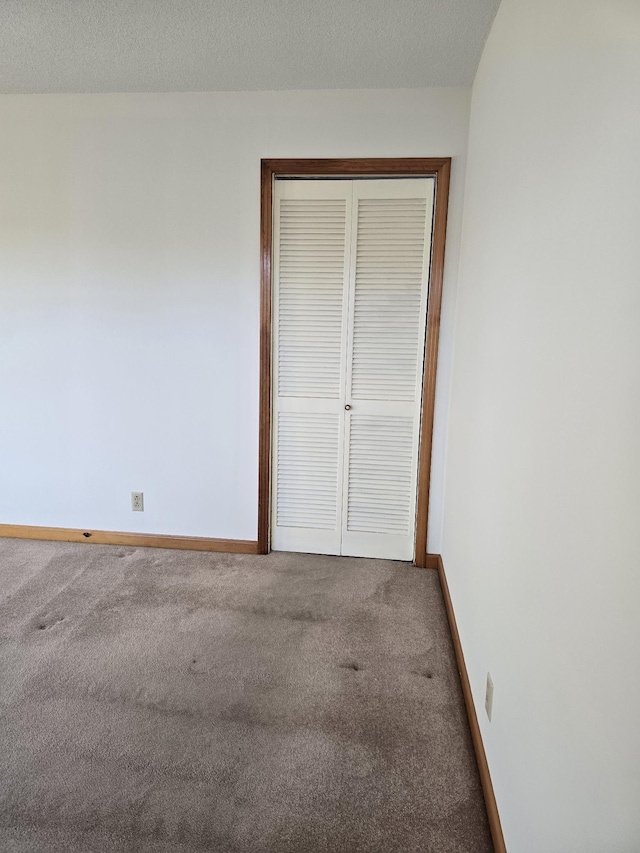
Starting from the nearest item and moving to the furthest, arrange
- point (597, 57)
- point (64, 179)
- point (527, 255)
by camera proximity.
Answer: point (597, 57) < point (527, 255) < point (64, 179)

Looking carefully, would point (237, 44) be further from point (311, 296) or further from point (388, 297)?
point (388, 297)

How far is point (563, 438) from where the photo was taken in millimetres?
960

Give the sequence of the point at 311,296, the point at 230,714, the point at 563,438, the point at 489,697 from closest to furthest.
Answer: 1. the point at 563,438
2. the point at 489,697
3. the point at 230,714
4. the point at 311,296

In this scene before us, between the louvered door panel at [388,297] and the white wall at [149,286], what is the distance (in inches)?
7.1

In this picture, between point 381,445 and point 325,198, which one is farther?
point 381,445

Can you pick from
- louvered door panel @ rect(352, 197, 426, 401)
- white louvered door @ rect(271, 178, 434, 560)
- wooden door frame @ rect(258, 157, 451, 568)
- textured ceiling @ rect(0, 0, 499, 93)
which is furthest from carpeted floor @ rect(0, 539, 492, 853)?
textured ceiling @ rect(0, 0, 499, 93)

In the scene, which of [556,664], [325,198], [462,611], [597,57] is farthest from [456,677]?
[325,198]

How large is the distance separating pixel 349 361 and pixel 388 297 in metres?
0.39

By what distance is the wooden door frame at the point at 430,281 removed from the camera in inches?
102

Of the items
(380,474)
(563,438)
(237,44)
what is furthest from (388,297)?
(563,438)

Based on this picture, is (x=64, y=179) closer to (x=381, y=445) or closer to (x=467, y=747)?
(x=381, y=445)

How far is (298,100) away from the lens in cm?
260

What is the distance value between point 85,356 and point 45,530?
1.10 metres

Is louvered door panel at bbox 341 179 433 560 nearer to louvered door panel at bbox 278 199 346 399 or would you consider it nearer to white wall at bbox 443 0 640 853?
louvered door panel at bbox 278 199 346 399
